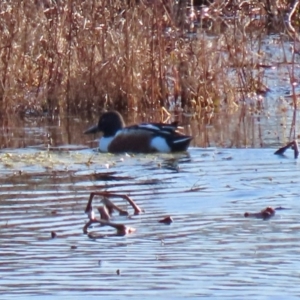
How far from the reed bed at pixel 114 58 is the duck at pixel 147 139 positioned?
1.83 m

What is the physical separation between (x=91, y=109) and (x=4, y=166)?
425cm

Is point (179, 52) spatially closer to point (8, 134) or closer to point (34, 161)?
point (8, 134)

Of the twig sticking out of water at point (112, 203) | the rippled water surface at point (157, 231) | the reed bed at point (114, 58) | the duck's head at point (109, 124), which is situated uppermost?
the reed bed at point (114, 58)

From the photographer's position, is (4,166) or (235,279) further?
(4,166)

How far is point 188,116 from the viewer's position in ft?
45.1

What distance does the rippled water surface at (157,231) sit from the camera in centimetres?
554

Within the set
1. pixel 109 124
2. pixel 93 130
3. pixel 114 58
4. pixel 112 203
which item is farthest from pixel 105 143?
pixel 112 203

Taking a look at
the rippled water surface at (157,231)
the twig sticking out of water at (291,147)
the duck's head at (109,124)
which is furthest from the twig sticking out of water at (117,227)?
the duck's head at (109,124)

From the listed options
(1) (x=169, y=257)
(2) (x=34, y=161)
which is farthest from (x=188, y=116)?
(1) (x=169, y=257)

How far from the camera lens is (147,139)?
11391 millimetres

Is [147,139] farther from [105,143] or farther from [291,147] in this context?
[291,147]

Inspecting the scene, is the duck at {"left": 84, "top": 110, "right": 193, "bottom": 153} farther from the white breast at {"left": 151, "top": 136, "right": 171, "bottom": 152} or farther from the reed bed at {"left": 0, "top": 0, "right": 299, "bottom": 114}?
the reed bed at {"left": 0, "top": 0, "right": 299, "bottom": 114}

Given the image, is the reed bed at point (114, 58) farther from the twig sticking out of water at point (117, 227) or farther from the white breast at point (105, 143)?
the twig sticking out of water at point (117, 227)

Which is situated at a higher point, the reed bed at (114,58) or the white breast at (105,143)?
the reed bed at (114,58)
